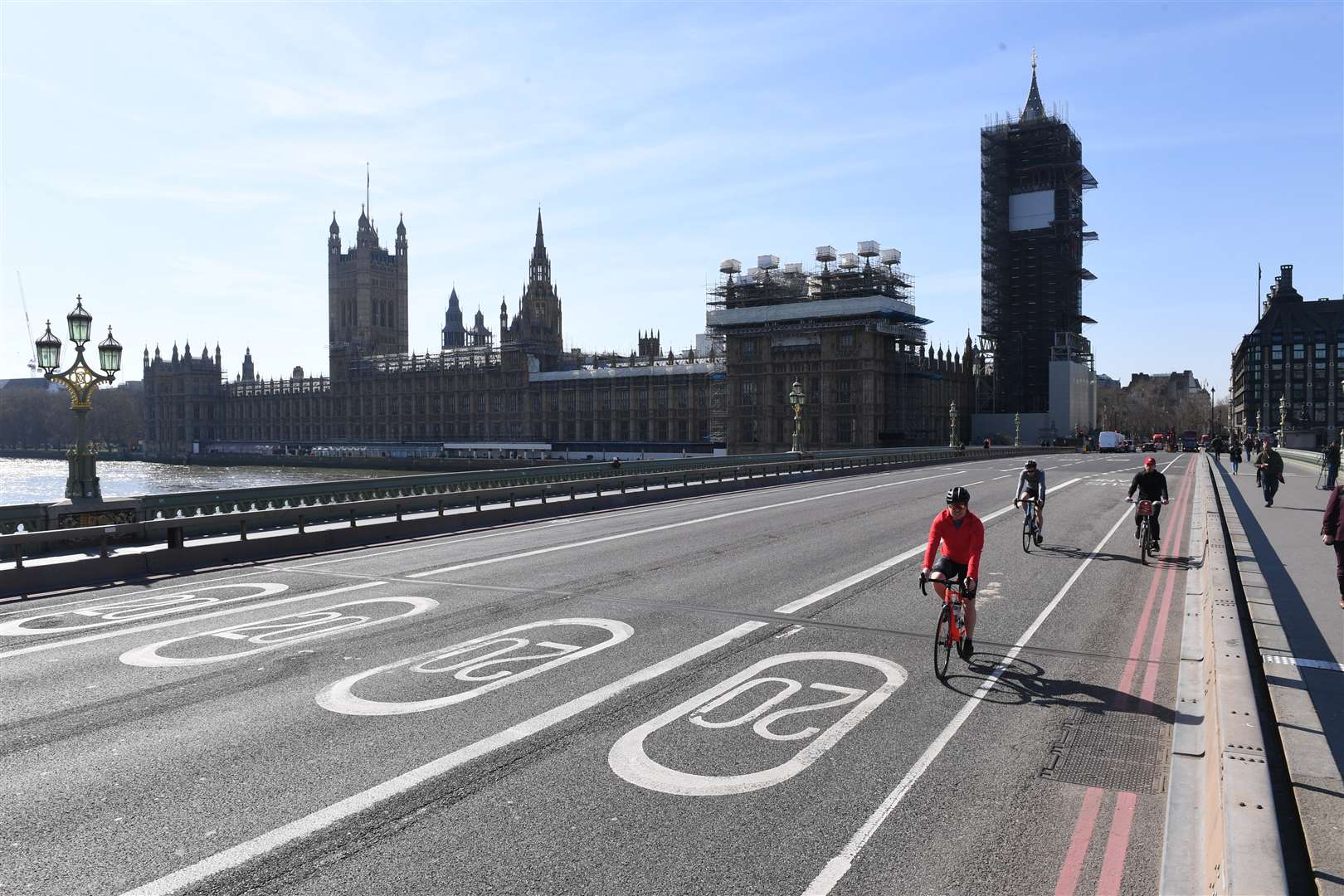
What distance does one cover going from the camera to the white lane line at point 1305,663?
8516 mm

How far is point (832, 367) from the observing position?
101 meters

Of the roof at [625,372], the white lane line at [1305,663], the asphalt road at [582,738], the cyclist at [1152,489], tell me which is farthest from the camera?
the roof at [625,372]

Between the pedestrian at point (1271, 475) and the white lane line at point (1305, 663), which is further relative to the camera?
the pedestrian at point (1271, 475)

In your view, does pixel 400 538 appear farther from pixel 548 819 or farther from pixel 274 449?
pixel 274 449

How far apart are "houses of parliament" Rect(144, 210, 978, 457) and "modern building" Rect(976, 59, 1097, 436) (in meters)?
6.68

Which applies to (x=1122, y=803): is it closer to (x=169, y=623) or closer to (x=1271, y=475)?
(x=169, y=623)

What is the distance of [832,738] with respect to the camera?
721 centimetres

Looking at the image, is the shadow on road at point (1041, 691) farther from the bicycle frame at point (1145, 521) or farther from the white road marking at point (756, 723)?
the bicycle frame at point (1145, 521)

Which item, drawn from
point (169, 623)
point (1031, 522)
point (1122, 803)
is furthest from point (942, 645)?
point (1031, 522)

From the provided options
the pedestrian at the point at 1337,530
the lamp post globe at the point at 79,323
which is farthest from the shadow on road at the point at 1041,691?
the lamp post globe at the point at 79,323

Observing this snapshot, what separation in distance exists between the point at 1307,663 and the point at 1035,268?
10876 centimetres

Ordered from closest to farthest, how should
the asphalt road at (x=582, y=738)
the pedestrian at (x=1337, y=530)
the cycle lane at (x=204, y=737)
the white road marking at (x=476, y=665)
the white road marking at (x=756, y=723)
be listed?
the asphalt road at (x=582, y=738) < the cycle lane at (x=204, y=737) < the white road marking at (x=756, y=723) < the white road marking at (x=476, y=665) < the pedestrian at (x=1337, y=530)

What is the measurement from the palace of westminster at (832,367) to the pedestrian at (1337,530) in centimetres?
8188

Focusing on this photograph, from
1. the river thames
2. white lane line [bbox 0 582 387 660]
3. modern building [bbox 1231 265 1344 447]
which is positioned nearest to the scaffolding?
modern building [bbox 1231 265 1344 447]
